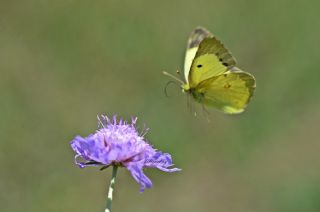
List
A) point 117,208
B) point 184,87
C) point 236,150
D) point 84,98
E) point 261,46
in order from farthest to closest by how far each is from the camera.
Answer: point 261,46 < point 84,98 < point 236,150 < point 117,208 < point 184,87

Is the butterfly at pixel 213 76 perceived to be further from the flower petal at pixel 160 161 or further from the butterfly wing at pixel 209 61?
the flower petal at pixel 160 161

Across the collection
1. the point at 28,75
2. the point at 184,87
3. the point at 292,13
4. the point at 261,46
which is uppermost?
the point at 292,13

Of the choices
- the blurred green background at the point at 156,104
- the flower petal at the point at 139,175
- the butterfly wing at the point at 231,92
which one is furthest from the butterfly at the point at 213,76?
the blurred green background at the point at 156,104

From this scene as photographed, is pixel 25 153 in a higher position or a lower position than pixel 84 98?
lower

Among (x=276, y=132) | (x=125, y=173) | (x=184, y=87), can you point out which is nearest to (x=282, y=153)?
(x=276, y=132)

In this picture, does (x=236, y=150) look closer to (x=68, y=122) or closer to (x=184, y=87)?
(x=68, y=122)

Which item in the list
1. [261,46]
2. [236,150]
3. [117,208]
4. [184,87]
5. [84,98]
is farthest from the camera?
[261,46]

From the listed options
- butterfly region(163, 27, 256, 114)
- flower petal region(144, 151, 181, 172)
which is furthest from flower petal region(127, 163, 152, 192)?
butterfly region(163, 27, 256, 114)

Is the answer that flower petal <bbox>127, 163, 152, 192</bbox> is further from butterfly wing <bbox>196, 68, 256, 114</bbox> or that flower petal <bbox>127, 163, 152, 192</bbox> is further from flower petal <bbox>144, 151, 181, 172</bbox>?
butterfly wing <bbox>196, 68, 256, 114</bbox>
